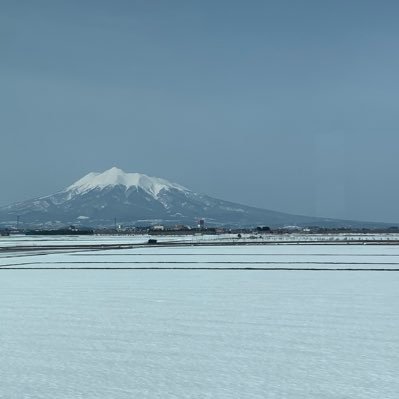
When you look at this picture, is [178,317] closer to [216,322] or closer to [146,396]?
[216,322]

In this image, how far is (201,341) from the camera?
11.9 metres

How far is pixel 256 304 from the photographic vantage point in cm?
1698

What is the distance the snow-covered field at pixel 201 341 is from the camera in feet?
29.2

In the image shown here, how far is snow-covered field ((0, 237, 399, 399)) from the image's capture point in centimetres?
889

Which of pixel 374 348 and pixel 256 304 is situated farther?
pixel 256 304

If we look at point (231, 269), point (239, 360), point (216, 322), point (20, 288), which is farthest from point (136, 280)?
point (239, 360)

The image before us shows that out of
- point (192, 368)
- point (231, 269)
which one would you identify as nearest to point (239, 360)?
point (192, 368)

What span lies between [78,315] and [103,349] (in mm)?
4168

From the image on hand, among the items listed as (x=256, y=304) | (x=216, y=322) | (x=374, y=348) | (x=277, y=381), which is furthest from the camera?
(x=256, y=304)

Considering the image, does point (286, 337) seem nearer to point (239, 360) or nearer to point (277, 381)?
point (239, 360)

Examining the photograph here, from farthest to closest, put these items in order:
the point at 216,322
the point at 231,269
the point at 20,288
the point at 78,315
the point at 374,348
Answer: the point at 231,269
the point at 20,288
the point at 78,315
the point at 216,322
the point at 374,348

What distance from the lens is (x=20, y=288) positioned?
21.8 metres

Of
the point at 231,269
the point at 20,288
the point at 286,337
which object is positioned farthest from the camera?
the point at 231,269

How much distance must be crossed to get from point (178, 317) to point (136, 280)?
10118 mm
